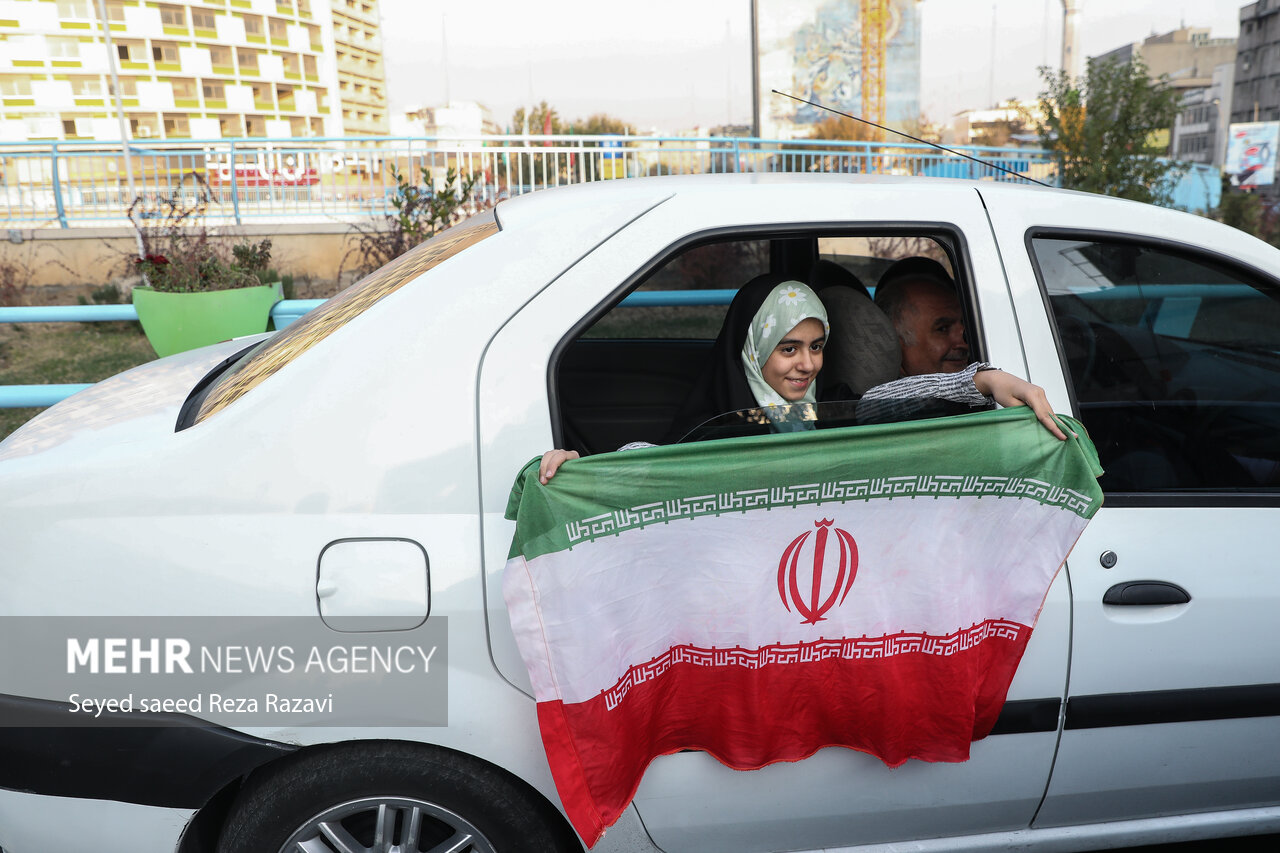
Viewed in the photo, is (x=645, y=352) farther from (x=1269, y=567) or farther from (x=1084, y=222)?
(x=1269, y=567)

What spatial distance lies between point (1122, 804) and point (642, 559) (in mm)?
1189

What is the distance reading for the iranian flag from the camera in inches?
60.9

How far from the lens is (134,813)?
1581 millimetres

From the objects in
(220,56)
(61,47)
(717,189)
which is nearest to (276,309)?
(717,189)

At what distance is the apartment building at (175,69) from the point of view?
6588 cm

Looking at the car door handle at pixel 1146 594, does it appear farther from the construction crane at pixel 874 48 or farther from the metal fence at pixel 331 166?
the construction crane at pixel 874 48

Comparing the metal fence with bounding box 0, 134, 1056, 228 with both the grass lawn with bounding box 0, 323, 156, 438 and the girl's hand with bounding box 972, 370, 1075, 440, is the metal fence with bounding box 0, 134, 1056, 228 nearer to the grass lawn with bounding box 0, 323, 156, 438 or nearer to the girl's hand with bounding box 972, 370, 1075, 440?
the grass lawn with bounding box 0, 323, 156, 438

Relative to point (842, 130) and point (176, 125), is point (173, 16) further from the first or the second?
point (842, 130)

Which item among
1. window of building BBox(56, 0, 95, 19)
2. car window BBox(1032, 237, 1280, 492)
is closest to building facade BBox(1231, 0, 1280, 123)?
car window BBox(1032, 237, 1280, 492)

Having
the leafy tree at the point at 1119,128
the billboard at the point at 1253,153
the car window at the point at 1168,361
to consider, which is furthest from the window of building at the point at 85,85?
the car window at the point at 1168,361

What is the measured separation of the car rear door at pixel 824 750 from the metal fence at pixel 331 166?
9765mm

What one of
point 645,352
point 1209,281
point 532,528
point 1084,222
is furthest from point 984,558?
point 645,352

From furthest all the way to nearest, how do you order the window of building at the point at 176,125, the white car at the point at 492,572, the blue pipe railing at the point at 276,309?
the window of building at the point at 176,125 → the blue pipe railing at the point at 276,309 → the white car at the point at 492,572

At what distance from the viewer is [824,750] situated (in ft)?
5.63
